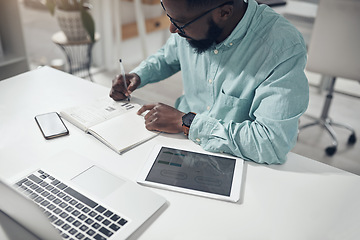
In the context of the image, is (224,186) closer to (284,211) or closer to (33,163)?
(284,211)

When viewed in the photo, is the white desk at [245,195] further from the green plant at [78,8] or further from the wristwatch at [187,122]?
the green plant at [78,8]

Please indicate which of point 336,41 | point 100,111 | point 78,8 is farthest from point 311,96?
point 100,111

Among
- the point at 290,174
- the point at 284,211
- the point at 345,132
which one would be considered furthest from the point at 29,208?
the point at 345,132

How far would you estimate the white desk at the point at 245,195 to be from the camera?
2.31ft

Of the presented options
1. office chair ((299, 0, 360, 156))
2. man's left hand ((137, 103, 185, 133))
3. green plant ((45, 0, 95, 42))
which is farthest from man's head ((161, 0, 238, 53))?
green plant ((45, 0, 95, 42))

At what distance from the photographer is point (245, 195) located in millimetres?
802

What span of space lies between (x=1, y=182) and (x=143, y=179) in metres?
0.35

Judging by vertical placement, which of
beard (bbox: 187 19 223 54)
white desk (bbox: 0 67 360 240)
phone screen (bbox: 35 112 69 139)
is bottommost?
white desk (bbox: 0 67 360 240)

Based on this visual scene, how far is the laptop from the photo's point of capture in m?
0.63

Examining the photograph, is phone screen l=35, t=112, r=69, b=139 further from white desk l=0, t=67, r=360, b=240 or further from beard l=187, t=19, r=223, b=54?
beard l=187, t=19, r=223, b=54

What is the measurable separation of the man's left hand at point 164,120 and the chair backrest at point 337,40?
4.97 ft

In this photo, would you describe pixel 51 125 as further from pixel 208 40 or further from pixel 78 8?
pixel 78 8

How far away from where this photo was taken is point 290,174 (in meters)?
0.89

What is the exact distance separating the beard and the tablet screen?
0.39m
